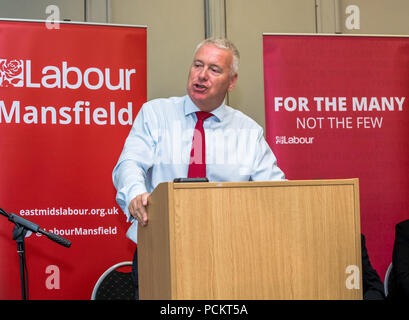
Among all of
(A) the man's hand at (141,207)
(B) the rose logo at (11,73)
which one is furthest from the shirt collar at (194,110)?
(B) the rose logo at (11,73)

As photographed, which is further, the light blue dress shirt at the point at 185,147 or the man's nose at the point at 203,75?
the man's nose at the point at 203,75

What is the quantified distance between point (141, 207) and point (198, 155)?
75 cm

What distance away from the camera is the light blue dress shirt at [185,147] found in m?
2.45

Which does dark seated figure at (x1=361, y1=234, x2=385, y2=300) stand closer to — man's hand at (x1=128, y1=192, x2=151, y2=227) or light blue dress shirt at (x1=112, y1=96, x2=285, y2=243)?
light blue dress shirt at (x1=112, y1=96, x2=285, y2=243)

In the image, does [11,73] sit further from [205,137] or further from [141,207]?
[141,207]

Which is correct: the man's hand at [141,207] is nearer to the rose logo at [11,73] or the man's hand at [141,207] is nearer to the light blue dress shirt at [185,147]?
the light blue dress shirt at [185,147]

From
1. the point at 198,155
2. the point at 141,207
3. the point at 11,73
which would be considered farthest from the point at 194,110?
the point at 11,73

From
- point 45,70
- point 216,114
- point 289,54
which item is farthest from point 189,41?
point 216,114

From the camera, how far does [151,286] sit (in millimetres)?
1813

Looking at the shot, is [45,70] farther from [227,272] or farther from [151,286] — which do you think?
[227,272]

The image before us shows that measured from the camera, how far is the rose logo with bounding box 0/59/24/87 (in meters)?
3.54

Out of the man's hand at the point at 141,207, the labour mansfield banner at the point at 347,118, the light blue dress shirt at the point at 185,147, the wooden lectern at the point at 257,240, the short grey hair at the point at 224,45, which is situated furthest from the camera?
the labour mansfield banner at the point at 347,118

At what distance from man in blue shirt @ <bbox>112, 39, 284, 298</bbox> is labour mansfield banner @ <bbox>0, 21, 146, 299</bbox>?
43.0 inches

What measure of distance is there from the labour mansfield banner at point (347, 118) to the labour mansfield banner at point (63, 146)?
1017 mm
